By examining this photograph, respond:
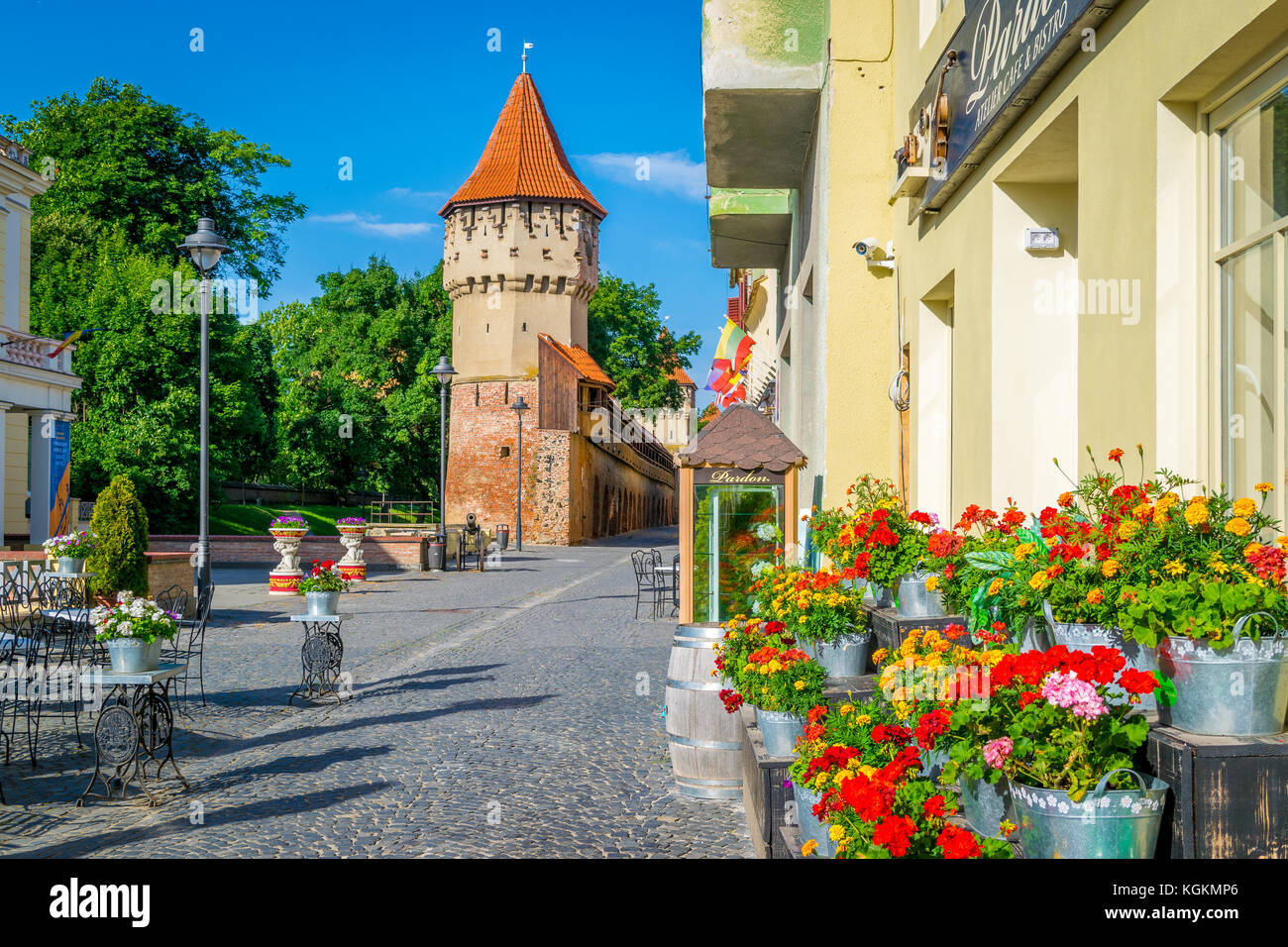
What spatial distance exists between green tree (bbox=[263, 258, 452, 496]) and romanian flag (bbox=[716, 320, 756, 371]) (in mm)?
25088

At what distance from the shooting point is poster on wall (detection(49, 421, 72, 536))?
25.4 m

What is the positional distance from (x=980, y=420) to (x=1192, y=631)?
3835mm

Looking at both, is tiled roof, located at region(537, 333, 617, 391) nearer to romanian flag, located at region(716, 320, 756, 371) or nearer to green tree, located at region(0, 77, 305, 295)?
green tree, located at region(0, 77, 305, 295)

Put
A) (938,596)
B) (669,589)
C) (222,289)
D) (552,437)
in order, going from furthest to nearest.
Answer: (552,437) → (222,289) → (669,589) → (938,596)

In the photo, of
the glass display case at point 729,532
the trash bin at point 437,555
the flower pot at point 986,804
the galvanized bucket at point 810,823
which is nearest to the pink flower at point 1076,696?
the flower pot at point 986,804

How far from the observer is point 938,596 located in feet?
18.7

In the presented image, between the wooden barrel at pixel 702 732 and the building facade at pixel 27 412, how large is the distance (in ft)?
76.0

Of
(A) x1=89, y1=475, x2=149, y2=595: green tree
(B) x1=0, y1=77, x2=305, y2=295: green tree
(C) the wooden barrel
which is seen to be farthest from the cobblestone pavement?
(B) x1=0, y1=77, x2=305, y2=295: green tree

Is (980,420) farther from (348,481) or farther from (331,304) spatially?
(331,304)

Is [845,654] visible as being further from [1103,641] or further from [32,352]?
[32,352]

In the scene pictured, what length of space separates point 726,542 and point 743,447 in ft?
3.35

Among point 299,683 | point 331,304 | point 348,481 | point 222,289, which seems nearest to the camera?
point 299,683

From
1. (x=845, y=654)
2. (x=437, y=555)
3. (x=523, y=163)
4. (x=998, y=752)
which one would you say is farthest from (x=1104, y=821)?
(x=523, y=163)
